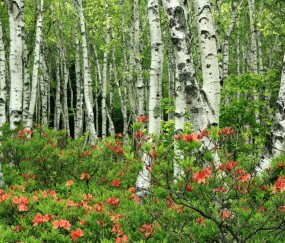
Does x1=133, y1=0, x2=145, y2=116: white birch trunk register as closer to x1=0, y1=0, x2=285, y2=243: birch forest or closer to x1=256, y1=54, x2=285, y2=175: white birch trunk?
x1=0, y1=0, x2=285, y2=243: birch forest

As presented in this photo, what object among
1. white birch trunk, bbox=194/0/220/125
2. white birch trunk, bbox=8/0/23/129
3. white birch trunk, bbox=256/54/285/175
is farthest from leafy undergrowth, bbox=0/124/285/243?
white birch trunk, bbox=8/0/23/129

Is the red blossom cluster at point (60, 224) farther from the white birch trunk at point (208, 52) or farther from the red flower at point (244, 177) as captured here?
the white birch trunk at point (208, 52)

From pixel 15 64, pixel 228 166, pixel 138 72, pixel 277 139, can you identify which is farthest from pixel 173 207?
pixel 138 72

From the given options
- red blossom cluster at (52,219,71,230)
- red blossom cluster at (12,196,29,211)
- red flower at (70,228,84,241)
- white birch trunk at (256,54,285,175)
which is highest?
white birch trunk at (256,54,285,175)

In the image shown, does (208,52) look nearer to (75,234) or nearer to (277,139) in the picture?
(277,139)

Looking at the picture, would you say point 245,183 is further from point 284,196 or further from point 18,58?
point 18,58

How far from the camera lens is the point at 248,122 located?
29.1 feet

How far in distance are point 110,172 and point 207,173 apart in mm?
3408

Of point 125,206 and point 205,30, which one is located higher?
point 205,30

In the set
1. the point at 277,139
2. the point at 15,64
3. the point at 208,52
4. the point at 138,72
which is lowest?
the point at 277,139

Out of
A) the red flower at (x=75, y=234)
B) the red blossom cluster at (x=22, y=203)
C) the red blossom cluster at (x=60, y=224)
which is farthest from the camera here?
the red blossom cluster at (x=22, y=203)

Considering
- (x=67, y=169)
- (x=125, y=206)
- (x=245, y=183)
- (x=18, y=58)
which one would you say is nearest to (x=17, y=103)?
(x=18, y=58)

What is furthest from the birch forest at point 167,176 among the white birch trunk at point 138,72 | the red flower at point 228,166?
the white birch trunk at point 138,72

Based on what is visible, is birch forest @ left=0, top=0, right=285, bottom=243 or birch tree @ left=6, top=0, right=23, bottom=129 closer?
birch forest @ left=0, top=0, right=285, bottom=243
